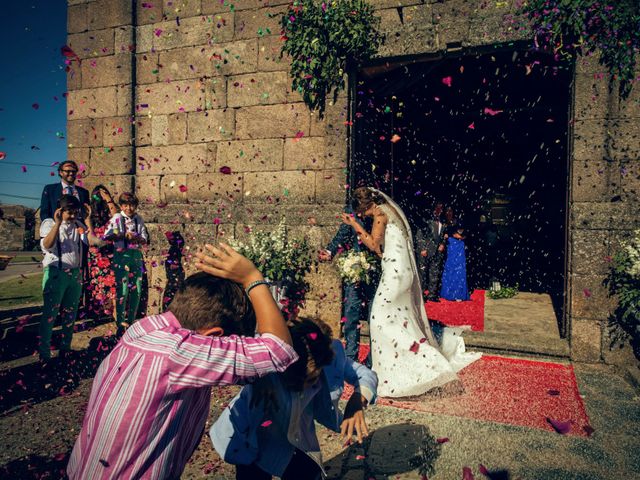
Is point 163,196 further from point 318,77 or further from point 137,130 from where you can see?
point 318,77

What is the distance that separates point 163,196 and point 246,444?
611cm

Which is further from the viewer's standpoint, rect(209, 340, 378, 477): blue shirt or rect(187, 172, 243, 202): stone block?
rect(187, 172, 243, 202): stone block

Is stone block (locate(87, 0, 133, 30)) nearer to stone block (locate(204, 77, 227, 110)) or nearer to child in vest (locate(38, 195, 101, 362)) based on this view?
stone block (locate(204, 77, 227, 110))

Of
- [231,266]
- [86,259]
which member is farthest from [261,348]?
[86,259]

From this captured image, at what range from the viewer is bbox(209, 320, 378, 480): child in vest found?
1.86 m

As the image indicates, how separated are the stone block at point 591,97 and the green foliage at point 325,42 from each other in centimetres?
267

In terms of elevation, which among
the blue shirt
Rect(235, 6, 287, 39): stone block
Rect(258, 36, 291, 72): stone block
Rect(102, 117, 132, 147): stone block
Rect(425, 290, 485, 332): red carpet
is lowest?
Rect(425, 290, 485, 332): red carpet

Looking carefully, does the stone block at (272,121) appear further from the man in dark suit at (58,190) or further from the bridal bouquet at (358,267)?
the man in dark suit at (58,190)

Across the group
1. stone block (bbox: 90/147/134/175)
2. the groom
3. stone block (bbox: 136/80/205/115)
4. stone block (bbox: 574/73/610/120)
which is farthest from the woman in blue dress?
stone block (bbox: 90/147/134/175)

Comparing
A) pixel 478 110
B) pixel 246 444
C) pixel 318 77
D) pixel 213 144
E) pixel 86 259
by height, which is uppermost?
pixel 478 110

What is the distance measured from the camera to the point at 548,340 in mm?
5547

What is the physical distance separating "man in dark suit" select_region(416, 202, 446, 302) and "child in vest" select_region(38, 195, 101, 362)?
6.19 meters

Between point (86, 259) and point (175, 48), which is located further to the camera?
point (175, 48)

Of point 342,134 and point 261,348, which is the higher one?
point 342,134
